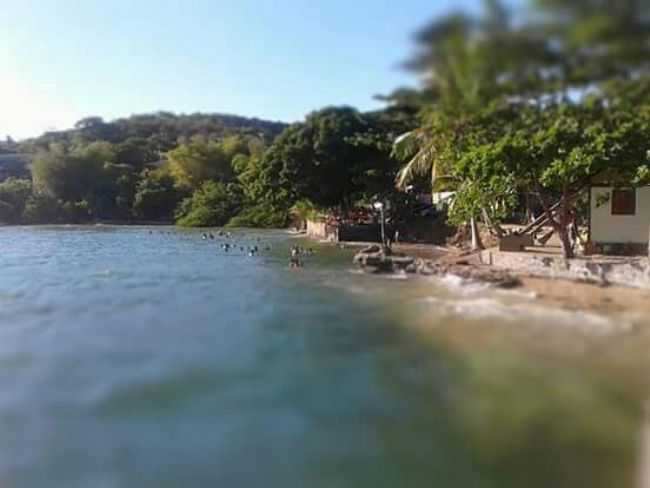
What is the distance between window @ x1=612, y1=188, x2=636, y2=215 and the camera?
717 inches

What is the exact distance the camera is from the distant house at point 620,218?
59.5 feet

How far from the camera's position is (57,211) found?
64.1m

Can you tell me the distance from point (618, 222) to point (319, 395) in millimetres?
14048

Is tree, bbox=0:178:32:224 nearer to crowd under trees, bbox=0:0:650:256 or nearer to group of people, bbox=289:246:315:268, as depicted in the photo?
crowd under trees, bbox=0:0:650:256

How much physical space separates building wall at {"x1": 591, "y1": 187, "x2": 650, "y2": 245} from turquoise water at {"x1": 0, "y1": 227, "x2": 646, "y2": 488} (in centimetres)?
667

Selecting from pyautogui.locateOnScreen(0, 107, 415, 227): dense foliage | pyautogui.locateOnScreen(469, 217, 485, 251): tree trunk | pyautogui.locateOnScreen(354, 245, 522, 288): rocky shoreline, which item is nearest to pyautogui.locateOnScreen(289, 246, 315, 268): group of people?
pyautogui.locateOnScreen(354, 245, 522, 288): rocky shoreline

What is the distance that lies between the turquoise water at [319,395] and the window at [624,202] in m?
7.10

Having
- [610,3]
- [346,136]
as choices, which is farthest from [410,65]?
[346,136]

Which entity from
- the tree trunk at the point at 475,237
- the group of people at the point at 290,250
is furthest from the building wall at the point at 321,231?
the tree trunk at the point at 475,237

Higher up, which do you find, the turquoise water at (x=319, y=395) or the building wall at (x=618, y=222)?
the building wall at (x=618, y=222)

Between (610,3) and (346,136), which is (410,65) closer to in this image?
(610,3)

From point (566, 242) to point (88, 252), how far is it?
21472mm

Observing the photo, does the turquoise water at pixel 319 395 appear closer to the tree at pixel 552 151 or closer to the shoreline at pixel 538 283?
the shoreline at pixel 538 283

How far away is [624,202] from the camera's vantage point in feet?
60.0
